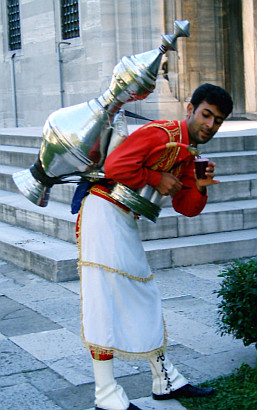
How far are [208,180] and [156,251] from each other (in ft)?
11.4

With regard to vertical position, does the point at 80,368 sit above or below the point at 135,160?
below

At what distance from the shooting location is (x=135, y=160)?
139 inches

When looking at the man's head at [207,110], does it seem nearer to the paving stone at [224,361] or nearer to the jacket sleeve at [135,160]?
the jacket sleeve at [135,160]

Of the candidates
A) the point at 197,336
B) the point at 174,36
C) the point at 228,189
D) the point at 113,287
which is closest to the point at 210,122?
the point at 174,36

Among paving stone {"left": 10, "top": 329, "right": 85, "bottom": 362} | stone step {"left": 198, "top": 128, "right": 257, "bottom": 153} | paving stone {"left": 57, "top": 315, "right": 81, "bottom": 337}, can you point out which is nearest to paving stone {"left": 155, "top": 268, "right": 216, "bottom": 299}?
paving stone {"left": 57, "top": 315, "right": 81, "bottom": 337}

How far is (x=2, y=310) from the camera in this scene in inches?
237

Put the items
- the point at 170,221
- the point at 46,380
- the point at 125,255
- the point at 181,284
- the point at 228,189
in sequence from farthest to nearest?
the point at 228,189 < the point at 170,221 < the point at 181,284 < the point at 46,380 < the point at 125,255

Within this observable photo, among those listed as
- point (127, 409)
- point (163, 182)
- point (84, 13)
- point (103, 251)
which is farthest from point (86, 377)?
point (84, 13)

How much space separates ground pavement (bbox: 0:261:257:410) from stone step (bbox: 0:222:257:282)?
7.6 inches

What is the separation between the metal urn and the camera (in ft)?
12.1

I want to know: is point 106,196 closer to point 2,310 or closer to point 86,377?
point 86,377

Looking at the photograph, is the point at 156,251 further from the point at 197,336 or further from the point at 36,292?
the point at 197,336

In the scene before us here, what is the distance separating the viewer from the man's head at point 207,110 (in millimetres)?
3670

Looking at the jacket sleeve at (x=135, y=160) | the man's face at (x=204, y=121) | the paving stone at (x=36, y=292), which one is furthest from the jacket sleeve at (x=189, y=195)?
the paving stone at (x=36, y=292)
